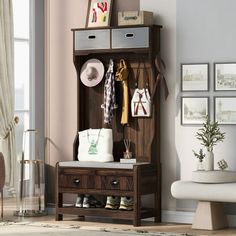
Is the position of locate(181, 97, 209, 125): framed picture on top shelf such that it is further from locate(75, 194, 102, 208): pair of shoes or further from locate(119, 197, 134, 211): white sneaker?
locate(75, 194, 102, 208): pair of shoes

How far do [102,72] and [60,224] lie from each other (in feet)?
5.08

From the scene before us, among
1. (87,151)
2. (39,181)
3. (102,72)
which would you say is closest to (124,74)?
(102,72)

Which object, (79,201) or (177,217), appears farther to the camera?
(79,201)

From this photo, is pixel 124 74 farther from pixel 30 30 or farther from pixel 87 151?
pixel 30 30

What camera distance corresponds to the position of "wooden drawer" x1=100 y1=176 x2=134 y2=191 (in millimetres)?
7855

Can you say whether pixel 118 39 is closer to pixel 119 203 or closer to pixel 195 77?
pixel 195 77

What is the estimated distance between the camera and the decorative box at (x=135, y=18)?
800 cm

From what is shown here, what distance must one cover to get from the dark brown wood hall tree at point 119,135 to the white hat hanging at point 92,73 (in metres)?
0.06

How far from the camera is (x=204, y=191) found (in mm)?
7457

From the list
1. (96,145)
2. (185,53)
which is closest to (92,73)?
(96,145)

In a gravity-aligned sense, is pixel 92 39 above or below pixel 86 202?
above

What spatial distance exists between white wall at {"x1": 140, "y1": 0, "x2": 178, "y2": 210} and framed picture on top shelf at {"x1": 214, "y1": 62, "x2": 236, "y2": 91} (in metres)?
0.45

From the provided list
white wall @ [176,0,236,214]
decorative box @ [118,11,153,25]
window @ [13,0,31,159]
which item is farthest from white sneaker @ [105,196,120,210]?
decorative box @ [118,11,153,25]

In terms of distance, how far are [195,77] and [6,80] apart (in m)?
2.05
